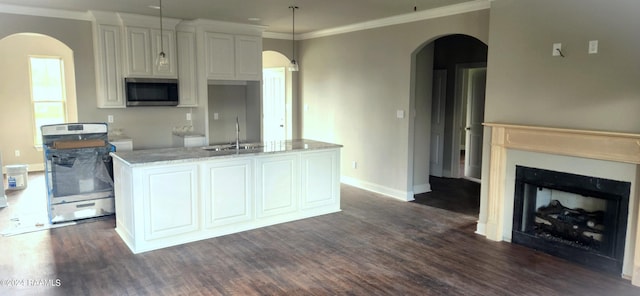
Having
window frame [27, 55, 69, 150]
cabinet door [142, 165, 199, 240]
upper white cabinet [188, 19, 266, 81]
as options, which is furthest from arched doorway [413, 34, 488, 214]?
window frame [27, 55, 69, 150]

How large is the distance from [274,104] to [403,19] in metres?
3.51

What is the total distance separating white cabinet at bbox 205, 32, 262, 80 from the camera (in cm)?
631

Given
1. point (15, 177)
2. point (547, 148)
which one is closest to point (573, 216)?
point (547, 148)

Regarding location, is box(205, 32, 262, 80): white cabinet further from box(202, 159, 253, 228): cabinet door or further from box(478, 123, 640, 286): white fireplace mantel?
box(478, 123, 640, 286): white fireplace mantel

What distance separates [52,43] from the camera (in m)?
7.82

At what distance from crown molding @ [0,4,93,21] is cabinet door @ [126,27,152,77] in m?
0.55

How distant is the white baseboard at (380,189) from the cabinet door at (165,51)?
10.5 ft

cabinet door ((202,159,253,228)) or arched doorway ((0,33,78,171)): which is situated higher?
arched doorway ((0,33,78,171))

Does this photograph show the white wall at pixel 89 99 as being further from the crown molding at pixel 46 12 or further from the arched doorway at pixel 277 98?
the arched doorway at pixel 277 98

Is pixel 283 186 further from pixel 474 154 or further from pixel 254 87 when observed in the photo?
pixel 474 154

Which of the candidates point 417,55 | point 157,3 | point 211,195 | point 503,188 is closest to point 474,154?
point 417,55

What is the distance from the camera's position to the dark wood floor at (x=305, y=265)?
3285 mm

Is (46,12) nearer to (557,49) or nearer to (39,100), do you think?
(39,100)

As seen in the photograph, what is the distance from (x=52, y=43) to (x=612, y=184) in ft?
29.1
